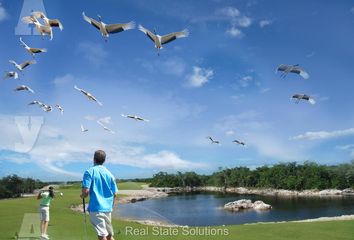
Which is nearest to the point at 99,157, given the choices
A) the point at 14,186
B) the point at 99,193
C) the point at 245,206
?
the point at 99,193

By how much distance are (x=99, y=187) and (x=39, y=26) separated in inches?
394

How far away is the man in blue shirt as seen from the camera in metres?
9.66

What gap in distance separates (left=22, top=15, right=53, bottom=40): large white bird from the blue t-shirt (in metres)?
9.07

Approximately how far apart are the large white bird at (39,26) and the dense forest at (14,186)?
101201mm

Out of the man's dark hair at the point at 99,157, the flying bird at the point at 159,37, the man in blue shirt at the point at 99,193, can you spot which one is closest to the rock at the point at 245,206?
the flying bird at the point at 159,37

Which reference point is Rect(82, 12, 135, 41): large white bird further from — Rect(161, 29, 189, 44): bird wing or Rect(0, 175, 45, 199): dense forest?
Rect(0, 175, 45, 199): dense forest

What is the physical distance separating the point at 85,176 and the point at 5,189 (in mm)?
110413

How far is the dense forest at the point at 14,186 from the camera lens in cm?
11031

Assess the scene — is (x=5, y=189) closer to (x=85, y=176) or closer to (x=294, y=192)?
(x=294, y=192)

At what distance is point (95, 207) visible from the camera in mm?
9656

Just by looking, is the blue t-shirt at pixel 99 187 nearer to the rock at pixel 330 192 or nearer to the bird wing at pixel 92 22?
the bird wing at pixel 92 22

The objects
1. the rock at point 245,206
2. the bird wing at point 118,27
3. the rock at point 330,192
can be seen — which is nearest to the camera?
the bird wing at point 118,27

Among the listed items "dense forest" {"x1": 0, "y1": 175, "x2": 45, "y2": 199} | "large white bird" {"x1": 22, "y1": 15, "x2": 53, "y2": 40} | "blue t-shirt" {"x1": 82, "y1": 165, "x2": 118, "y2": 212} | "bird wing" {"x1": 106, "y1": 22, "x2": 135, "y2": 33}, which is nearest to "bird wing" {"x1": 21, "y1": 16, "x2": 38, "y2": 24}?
"large white bird" {"x1": 22, "y1": 15, "x2": 53, "y2": 40}

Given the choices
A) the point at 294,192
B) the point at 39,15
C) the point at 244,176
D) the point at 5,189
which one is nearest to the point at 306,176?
the point at 294,192
